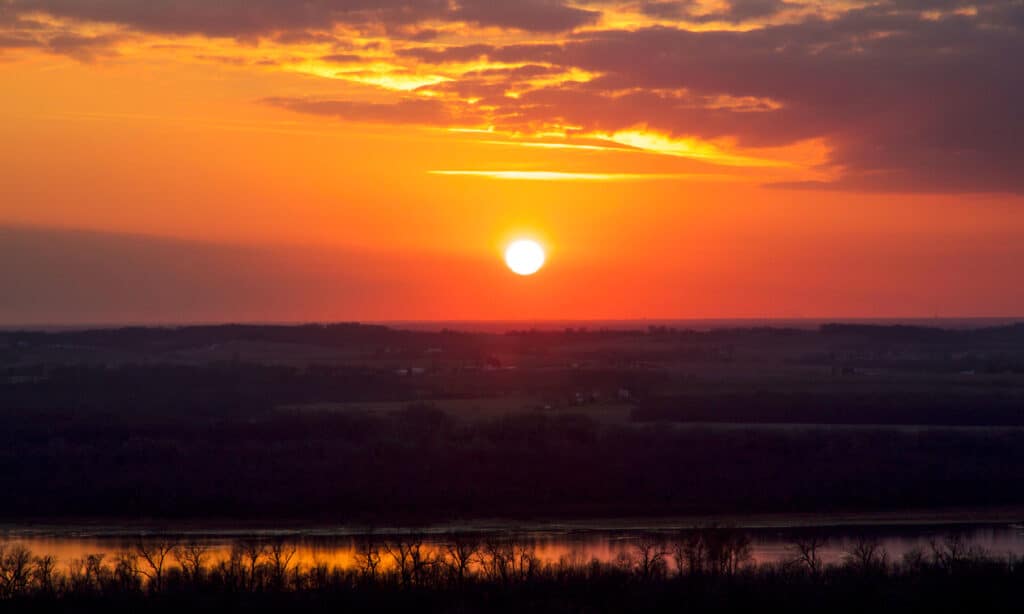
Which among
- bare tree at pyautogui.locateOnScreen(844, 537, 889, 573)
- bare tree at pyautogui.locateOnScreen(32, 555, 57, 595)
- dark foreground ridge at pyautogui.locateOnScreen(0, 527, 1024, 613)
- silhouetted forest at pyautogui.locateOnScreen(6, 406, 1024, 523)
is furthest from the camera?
silhouetted forest at pyautogui.locateOnScreen(6, 406, 1024, 523)

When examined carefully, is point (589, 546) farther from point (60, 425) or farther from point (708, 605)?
point (60, 425)

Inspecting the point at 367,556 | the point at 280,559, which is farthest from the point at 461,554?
the point at 280,559

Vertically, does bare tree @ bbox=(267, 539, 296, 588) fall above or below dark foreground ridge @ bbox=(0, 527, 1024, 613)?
above

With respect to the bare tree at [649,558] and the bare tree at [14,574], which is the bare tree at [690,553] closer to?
the bare tree at [649,558]

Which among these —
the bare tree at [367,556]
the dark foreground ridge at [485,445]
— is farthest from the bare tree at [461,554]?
the dark foreground ridge at [485,445]

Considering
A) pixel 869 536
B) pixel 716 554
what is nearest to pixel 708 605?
pixel 716 554

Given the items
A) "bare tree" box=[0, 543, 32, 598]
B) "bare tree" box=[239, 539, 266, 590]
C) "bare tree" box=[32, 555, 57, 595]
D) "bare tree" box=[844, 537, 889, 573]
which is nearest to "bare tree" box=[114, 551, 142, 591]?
"bare tree" box=[32, 555, 57, 595]

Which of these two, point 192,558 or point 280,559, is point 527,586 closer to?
point 280,559

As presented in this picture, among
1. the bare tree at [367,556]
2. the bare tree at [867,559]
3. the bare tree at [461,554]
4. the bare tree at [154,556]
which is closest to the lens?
the bare tree at [154,556]

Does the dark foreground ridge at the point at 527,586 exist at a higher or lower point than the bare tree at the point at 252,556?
lower

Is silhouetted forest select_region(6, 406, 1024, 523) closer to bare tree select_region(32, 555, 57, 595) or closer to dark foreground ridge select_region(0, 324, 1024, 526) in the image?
dark foreground ridge select_region(0, 324, 1024, 526)
